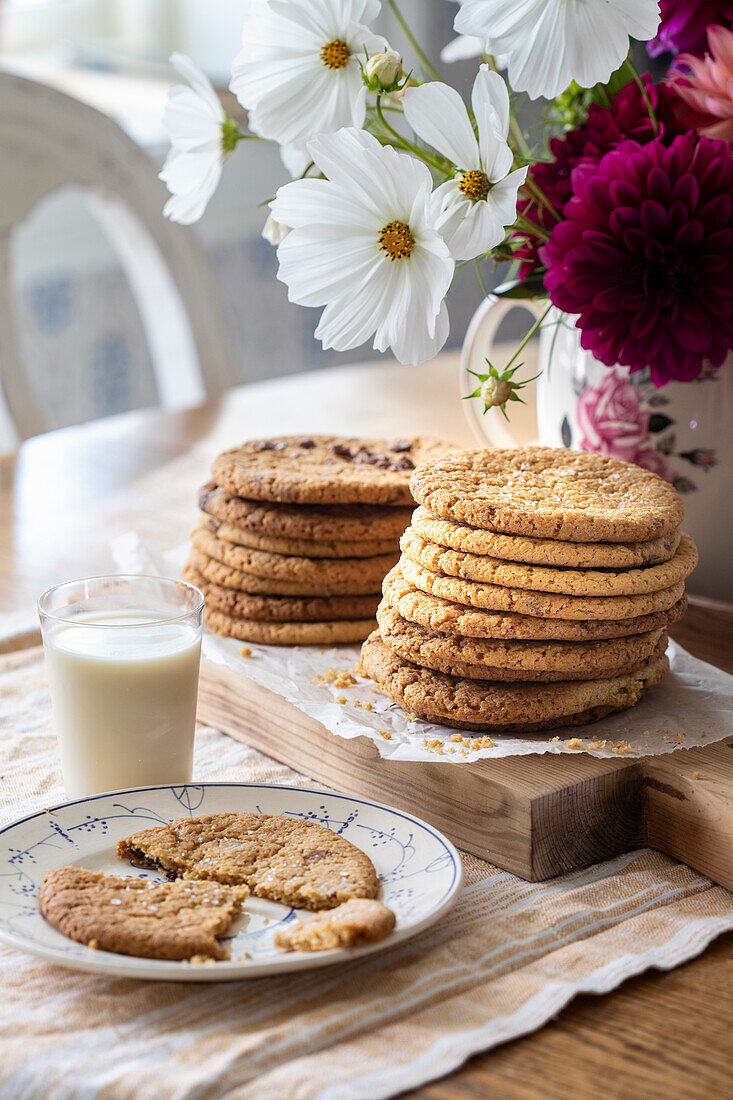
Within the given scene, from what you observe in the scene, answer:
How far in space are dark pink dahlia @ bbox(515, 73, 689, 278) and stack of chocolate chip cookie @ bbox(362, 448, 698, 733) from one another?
0.30 meters

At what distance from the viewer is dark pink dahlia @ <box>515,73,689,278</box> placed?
1.05 m

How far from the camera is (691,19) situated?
1.11 meters

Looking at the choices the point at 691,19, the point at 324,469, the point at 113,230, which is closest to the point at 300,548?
the point at 324,469

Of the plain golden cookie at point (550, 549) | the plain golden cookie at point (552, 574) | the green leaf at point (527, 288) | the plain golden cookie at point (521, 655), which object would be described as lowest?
the plain golden cookie at point (521, 655)

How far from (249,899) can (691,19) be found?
924 millimetres

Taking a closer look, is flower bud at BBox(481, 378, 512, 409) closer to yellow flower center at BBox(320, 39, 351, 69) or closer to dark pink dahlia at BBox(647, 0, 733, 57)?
yellow flower center at BBox(320, 39, 351, 69)

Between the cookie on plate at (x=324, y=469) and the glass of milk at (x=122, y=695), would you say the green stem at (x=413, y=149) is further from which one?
the glass of milk at (x=122, y=695)

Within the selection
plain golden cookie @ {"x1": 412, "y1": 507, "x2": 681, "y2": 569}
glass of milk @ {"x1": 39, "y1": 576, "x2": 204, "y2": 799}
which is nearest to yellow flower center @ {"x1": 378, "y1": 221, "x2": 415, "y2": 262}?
plain golden cookie @ {"x1": 412, "y1": 507, "x2": 681, "y2": 569}

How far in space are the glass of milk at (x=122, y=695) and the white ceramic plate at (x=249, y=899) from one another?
74 mm

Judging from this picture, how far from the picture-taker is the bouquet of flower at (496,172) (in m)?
0.85

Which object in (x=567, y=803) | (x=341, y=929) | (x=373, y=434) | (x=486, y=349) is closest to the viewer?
(x=341, y=929)

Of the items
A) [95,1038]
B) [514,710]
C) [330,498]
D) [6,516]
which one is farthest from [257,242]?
[95,1038]

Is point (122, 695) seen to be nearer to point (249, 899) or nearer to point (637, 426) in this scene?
point (249, 899)

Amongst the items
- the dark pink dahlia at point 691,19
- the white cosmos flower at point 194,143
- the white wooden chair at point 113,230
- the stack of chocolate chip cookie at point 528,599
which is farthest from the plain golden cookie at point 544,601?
the white wooden chair at point 113,230
